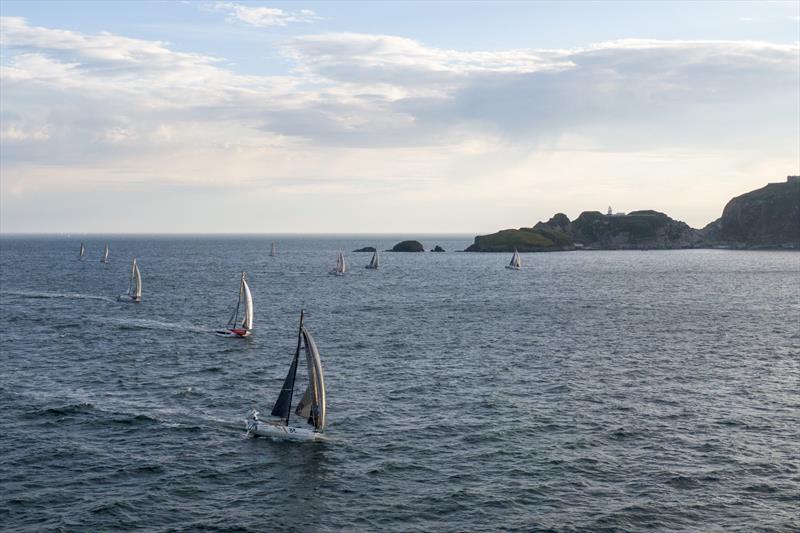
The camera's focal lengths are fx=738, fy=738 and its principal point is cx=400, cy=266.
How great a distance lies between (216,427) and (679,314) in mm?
89403

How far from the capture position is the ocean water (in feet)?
131

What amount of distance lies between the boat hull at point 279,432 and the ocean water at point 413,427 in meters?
0.77

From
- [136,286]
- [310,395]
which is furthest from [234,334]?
[136,286]

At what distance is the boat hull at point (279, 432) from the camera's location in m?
51.3

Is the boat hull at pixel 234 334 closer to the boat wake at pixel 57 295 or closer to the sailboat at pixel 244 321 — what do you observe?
the sailboat at pixel 244 321

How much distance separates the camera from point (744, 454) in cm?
4891

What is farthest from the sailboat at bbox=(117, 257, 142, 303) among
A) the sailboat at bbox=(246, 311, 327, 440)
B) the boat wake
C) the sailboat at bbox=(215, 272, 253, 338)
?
the sailboat at bbox=(246, 311, 327, 440)

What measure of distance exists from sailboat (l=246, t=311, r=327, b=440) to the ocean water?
3.77ft

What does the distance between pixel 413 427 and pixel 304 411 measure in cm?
807

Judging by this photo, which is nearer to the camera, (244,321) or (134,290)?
(244,321)

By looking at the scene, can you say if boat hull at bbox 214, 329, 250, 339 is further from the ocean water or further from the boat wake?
the boat wake

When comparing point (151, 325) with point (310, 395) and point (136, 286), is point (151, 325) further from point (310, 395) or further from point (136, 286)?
point (310, 395)

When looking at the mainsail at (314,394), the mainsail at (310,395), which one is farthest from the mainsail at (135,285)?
the mainsail at (314,394)

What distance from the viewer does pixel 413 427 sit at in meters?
54.3
